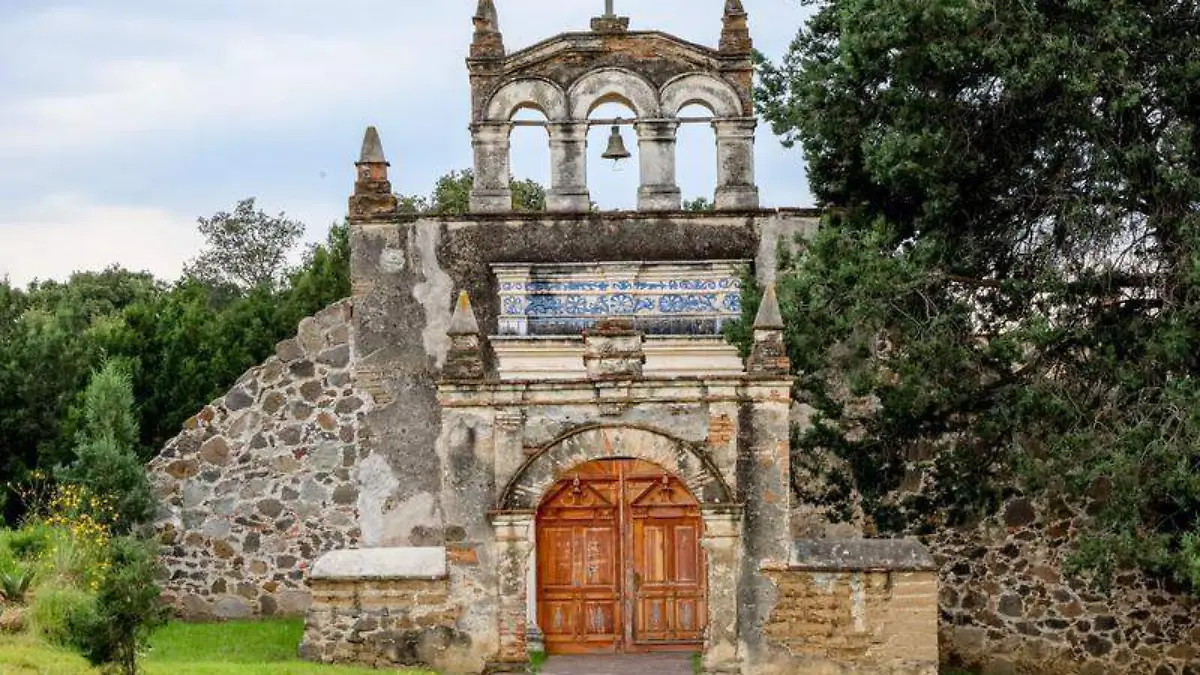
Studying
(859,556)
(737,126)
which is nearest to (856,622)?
(859,556)


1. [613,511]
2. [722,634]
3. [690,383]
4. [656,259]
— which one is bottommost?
[722,634]

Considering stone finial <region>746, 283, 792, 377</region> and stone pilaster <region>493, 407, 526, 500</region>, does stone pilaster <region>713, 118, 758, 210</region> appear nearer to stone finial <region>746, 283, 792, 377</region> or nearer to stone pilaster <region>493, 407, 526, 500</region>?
stone finial <region>746, 283, 792, 377</region>

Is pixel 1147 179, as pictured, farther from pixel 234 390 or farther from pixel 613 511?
pixel 234 390

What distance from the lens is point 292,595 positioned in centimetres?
2241

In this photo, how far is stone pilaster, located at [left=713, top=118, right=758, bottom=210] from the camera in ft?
69.5

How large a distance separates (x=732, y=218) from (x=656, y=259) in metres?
1.02

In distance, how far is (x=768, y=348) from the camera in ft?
56.2

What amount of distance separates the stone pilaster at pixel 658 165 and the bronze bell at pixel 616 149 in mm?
754

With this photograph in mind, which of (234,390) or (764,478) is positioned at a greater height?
(234,390)

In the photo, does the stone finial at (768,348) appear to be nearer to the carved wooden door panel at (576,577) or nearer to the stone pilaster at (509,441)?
the stone pilaster at (509,441)

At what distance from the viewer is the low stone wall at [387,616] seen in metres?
17.1

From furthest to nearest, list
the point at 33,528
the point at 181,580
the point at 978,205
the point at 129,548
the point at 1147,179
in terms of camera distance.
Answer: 1. the point at 181,580
2. the point at 33,528
3. the point at 978,205
4. the point at 1147,179
5. the point at 129,548

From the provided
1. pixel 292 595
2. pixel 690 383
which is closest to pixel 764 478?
pixel 690 383

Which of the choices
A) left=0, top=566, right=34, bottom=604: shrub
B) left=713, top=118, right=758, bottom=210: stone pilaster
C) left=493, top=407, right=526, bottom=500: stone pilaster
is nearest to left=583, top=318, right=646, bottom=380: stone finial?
left=493, top=407, right=526, bottom=500: stone pilaster
